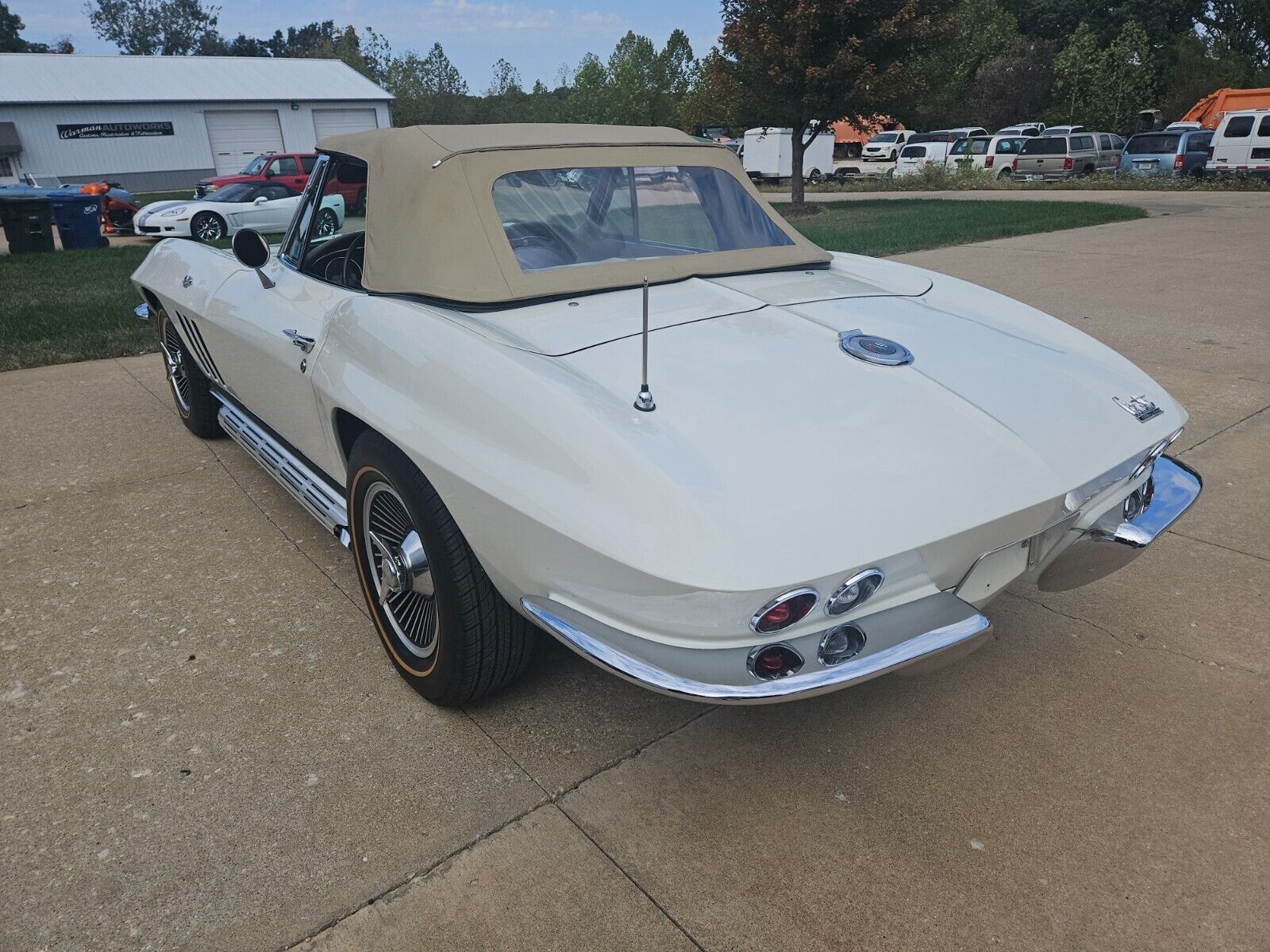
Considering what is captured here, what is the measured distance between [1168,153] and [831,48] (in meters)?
12.7

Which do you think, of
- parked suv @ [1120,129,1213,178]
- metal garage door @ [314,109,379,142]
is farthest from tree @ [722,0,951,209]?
metal garage door @ [314,109,379,142]

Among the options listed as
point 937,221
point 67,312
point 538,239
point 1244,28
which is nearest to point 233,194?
point 67,312

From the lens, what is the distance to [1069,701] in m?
2.52

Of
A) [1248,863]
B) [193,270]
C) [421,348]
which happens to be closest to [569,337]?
[421,348]

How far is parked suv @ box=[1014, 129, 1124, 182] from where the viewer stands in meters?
24.5

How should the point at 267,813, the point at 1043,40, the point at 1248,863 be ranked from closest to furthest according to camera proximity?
the point at 1248,863
the point at 267,813
the point at 1043,40

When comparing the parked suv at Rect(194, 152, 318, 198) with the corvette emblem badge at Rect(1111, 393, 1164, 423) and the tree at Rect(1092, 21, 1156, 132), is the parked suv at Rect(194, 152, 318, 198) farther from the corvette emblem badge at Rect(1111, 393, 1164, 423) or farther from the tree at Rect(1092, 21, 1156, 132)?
the tree at Rect(1092, 21, 1156, 132)

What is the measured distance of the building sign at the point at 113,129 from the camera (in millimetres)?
32562

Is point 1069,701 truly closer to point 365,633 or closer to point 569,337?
point 569,337

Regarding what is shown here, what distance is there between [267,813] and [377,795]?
252 mm

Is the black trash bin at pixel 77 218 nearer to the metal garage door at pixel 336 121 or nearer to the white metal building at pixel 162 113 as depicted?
the white metal building at pixel 162 113

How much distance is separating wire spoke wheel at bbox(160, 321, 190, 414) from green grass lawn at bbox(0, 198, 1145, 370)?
2477 mm

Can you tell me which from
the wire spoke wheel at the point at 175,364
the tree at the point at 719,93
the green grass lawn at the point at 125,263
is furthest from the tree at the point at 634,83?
the wire spoke wheel at the point at 175,364

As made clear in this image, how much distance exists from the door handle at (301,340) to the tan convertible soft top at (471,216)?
0.27 meters
